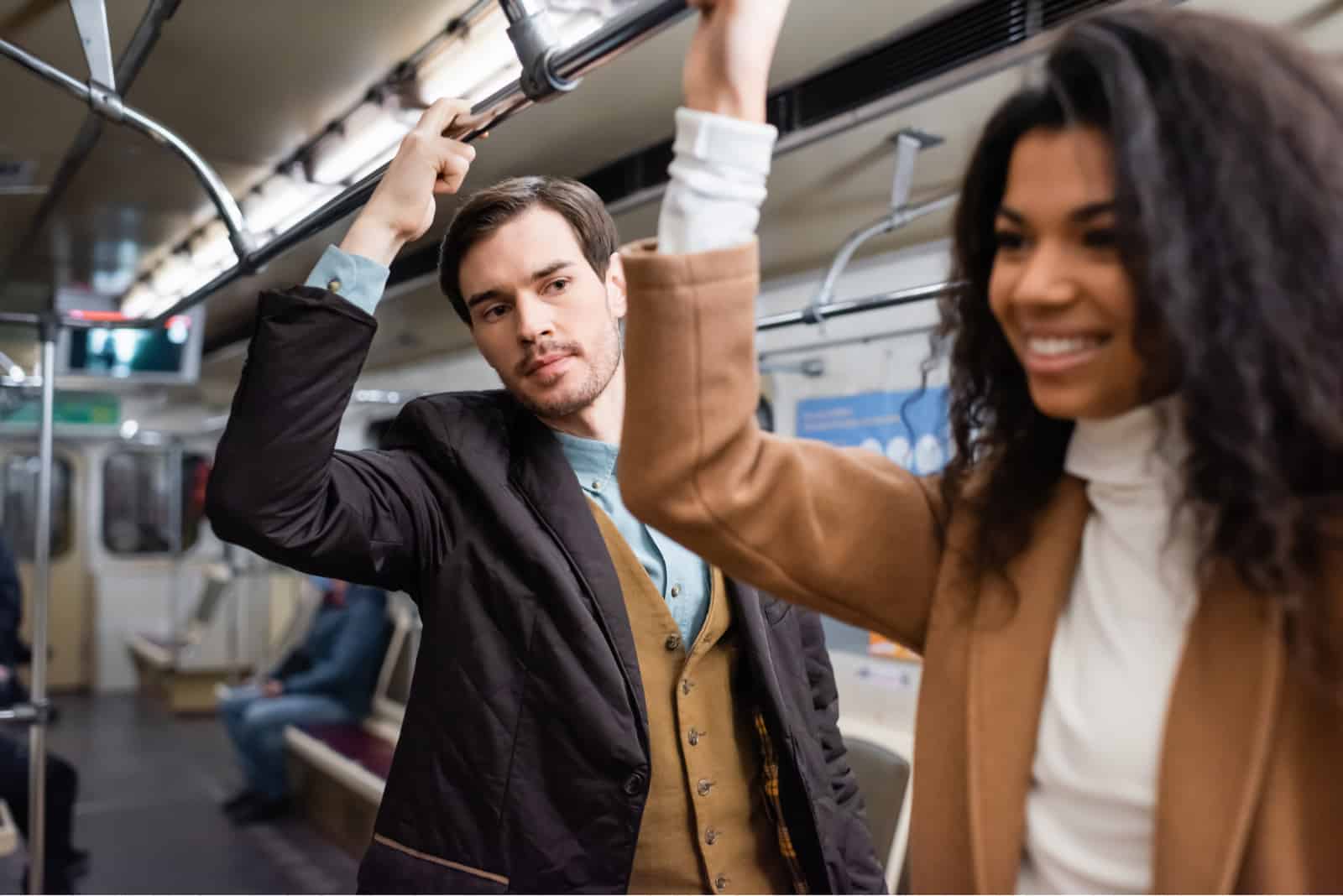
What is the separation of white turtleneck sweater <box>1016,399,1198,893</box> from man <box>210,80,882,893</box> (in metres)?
0.60

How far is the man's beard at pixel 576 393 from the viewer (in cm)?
A: 147

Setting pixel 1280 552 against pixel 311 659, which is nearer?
pixel 1280 552

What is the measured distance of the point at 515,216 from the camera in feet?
4.90

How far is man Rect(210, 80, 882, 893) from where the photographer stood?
48.8 inches

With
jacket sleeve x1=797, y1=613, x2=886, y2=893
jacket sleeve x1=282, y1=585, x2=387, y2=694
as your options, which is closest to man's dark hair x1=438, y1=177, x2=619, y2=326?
jacket sleeve x1=797, y1=613, x2=886, y2=893

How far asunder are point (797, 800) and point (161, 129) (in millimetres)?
1513

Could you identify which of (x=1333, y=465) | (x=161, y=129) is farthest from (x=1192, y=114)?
(x=161, y=129)

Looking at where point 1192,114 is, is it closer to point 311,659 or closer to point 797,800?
point 797,800

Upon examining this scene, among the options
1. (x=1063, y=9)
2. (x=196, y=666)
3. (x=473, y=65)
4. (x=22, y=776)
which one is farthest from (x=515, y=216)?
(x=196, y=666)

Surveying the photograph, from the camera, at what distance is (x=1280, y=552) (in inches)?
27.2

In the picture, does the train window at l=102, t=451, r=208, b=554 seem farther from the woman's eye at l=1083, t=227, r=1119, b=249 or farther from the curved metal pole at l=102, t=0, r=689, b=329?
the woman's eye at l=1083, t=227, r=1119, b=249

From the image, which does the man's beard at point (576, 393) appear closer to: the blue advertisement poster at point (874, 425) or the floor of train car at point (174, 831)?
the blue advertisement poster at point (874, 425)

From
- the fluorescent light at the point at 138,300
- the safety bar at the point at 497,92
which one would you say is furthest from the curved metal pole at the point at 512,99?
the fluorescent light at the point at 138,300

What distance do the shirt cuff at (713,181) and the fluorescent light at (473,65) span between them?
6.46 ft
